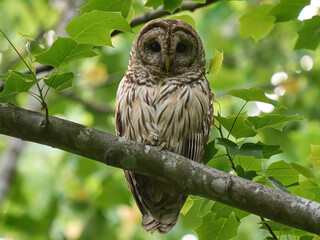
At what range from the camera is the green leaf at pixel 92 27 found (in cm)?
247

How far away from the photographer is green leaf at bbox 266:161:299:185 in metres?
2.83

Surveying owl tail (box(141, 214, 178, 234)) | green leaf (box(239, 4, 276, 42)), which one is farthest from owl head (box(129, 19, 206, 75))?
owl tail (box(141, 214, 178, 234))

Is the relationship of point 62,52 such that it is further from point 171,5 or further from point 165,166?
point 171,5

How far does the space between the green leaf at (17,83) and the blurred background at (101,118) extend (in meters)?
1.77

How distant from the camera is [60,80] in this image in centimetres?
239

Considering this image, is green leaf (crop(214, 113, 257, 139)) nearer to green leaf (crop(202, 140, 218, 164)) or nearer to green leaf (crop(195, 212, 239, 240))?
green leaf (crop(202, 140, 218, 164))

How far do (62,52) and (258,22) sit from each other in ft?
6.13

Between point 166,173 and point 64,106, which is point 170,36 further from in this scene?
point 64,106

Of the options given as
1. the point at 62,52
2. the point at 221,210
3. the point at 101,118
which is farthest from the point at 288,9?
the point at 101,118

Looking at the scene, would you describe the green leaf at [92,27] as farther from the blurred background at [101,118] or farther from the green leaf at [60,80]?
the blurred background at [101,118]

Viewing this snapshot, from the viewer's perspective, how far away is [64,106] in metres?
7.02

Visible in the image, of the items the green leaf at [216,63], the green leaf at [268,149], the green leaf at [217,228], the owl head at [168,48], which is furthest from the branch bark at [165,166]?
the owl head at [168,48]

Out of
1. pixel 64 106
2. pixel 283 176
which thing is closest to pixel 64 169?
pixel 64 106

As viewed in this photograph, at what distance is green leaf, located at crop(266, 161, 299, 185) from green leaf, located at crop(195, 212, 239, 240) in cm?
33
